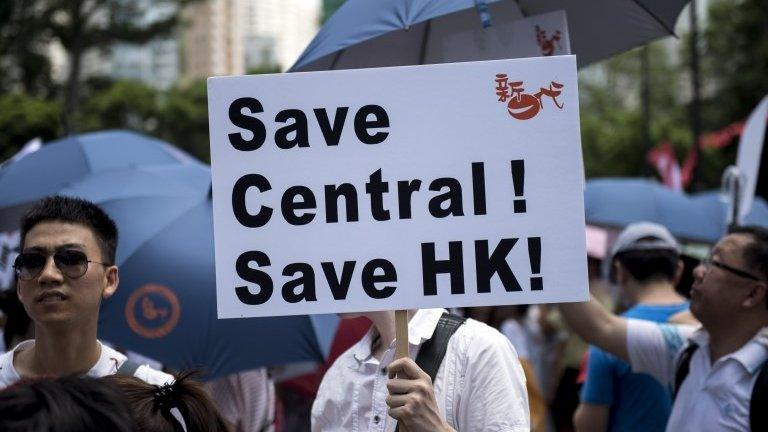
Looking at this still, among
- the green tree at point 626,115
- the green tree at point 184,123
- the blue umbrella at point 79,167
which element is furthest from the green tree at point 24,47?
the blue umbrella at point 79,167

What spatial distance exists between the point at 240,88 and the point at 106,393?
1.17 metres

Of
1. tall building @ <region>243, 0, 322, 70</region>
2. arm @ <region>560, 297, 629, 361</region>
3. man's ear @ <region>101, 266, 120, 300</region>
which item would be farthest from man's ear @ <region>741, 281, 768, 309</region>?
tall building @ <region>243, 0, 322, 70</region>

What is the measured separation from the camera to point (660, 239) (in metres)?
5.29

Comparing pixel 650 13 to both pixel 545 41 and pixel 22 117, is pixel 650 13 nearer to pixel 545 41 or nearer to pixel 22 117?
pixel 545 41

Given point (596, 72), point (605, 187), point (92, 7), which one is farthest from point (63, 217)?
point (596, 72)

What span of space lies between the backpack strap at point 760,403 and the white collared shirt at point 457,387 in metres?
1.10

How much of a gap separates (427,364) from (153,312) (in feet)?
7.18

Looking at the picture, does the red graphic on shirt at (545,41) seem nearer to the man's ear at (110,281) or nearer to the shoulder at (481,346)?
the shoulder at (481,346)

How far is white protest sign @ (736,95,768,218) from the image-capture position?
21.5 feet

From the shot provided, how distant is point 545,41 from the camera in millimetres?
4172

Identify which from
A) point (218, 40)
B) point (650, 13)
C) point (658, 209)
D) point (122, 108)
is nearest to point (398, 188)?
point (650, 13)

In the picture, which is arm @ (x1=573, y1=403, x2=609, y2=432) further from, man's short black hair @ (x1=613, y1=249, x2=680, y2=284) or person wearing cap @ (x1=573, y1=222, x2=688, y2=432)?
man's short black hair @ (x1=613, y1=249, x2=680, y2=284)

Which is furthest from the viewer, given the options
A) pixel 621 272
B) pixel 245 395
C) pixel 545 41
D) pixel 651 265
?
pixel 245 395

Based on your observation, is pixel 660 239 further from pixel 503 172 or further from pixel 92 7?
pixel 92 7
